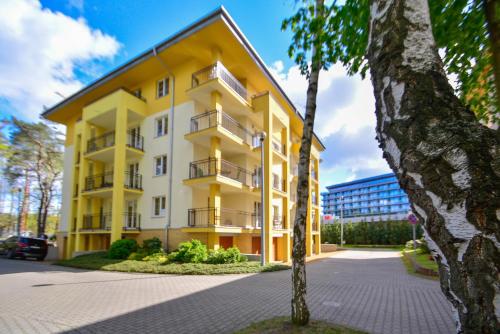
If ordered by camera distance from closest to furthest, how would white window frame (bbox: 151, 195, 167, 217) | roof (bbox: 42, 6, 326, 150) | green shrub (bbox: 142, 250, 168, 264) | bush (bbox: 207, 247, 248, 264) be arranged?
bush (bbox: 207, 247, 248, 264) → green shrub (bbox: 142, 250, 168, 264) → roof (bbox: 42, 6, 326, 150) → white window frame (bbox: 151, 195, 167, 217)

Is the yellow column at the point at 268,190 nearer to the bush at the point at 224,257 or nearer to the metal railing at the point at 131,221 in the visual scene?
the bush at the point at 224,257

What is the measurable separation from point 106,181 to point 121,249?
23.4 ft

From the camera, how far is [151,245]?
17297mm

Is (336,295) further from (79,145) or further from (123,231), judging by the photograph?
(79,145)

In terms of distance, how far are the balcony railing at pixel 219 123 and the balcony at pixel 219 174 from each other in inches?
76.8

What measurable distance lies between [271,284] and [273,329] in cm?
575

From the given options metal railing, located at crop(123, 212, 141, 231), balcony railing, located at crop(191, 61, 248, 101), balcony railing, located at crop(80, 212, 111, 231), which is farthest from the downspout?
balcony railing, located at crop(80, 212, 111, 231)

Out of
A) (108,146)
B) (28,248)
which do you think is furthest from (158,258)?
(28,248)

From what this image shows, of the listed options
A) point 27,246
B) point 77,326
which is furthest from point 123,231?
point 77,326

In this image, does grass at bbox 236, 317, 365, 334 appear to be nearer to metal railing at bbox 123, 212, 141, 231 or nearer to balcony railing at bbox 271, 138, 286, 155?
metal railing at bbox 123, 212, 141, 231

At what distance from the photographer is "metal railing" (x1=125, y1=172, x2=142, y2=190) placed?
20.5 metres

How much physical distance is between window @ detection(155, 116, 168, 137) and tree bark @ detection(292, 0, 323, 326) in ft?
52.0

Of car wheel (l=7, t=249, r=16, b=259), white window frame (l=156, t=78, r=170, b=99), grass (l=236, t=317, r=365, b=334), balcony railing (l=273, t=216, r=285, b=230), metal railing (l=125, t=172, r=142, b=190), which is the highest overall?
white window frame (l=156, t=78, r=170, b=99)

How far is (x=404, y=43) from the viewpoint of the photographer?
205 centimetres
